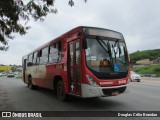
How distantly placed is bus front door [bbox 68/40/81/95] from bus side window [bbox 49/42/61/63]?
4.14ft

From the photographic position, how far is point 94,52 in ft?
27.6


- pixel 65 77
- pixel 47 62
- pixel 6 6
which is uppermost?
pixel 6 6

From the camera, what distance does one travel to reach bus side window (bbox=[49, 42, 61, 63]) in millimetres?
10597

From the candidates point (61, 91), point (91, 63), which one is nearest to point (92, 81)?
point (91, 63)

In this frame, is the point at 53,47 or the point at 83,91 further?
the point at 53,47

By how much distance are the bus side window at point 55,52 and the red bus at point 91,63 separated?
54 mm

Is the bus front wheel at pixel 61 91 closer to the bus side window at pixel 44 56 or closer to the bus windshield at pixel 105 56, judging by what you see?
the bus windshield at pixel 105 56

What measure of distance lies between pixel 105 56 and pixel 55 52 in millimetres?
3438

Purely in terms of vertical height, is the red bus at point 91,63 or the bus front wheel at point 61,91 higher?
the red bus at point 91,63

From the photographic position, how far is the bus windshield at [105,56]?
8258mm

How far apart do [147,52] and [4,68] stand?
232 feet

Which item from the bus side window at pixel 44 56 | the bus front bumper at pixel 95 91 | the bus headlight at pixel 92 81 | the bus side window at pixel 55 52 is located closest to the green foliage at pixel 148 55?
the bus side window at pixel 44 56

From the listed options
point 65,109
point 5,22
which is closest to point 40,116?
point 65,109

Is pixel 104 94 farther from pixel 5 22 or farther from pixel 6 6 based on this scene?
pixel 5 22
